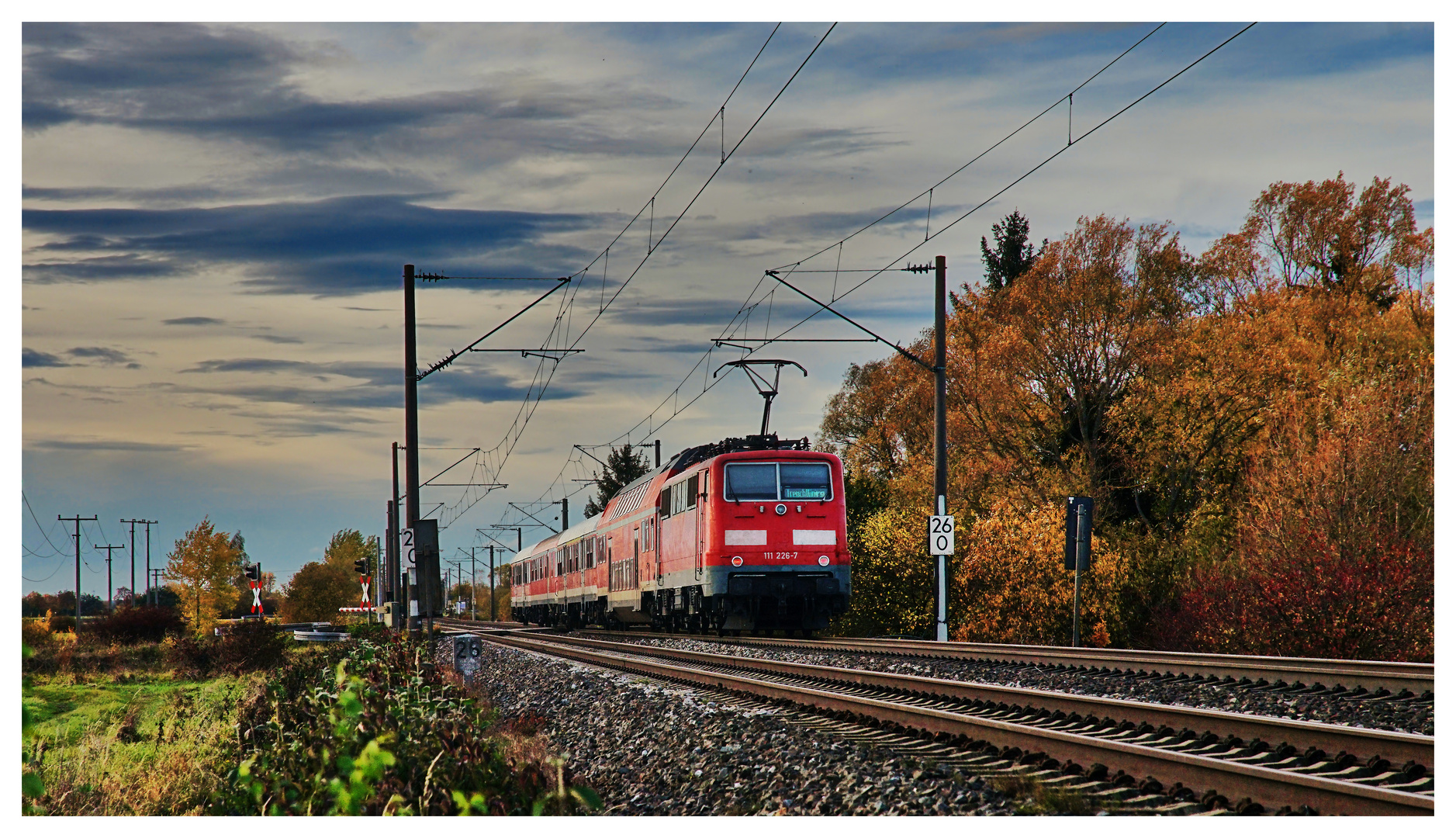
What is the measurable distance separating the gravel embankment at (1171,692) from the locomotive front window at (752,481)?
503 cm

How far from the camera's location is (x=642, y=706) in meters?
12.9

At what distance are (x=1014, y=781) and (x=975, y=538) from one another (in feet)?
63.3

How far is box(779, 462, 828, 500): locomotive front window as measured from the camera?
24.7m

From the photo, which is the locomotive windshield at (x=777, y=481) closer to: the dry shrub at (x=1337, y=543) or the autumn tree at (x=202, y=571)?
the dry shrub at (x=1337, y=543)

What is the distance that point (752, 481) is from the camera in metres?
24.5

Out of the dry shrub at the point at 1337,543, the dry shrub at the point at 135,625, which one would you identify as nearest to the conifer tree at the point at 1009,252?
the dry shrub at the point at 1337,543

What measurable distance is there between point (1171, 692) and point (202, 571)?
170 feet

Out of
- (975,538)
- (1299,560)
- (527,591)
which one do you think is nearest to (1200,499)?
(975,538)

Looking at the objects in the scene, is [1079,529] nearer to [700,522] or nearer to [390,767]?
[700,522]

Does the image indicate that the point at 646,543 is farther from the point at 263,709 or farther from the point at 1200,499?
the point at 263,709

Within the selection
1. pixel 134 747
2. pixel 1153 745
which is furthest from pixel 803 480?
pixel 1153 745

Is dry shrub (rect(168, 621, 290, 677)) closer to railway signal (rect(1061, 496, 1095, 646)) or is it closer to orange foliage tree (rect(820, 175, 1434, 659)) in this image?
orange foliage tree (rect(820, 175, 1434, 659))

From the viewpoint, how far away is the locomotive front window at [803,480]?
24672 millimetres

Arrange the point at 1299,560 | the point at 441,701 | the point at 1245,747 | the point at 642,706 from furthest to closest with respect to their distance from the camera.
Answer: the point at 1299,560 → the point at 642,706 → the point at 441,701 → the point at 1245,747
